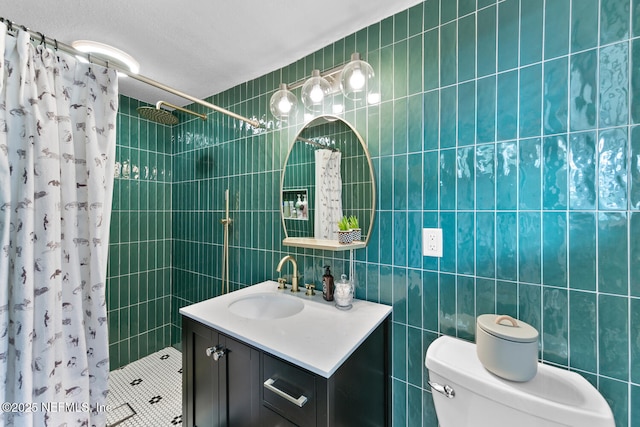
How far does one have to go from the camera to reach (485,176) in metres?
1.07

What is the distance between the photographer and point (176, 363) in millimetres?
2281

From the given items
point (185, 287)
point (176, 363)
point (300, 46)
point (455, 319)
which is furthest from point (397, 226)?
point (176, 363)

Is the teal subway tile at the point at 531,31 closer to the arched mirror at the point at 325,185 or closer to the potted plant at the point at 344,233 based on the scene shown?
the arched mirror at the point at 325,185

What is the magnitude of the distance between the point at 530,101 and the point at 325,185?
98 centimetres

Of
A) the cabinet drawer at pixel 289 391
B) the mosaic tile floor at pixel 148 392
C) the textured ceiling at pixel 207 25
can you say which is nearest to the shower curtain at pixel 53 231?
the textured ceiling at pixel 207 25

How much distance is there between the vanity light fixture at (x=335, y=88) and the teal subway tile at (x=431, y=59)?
9.6 inches

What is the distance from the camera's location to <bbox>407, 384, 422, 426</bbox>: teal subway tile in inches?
47.5

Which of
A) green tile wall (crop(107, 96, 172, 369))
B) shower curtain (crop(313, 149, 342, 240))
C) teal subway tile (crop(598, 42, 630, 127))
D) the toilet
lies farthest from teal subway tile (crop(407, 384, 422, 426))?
green tile wall (crop(107, 96, 172, 369))

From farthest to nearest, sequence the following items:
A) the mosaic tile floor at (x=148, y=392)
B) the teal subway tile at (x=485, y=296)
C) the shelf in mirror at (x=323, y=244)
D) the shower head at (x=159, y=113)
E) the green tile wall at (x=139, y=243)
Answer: the green tile wall at (x=139, y=243) → the shower head at (x=159, y=113) → the mosaic tile floor at (x=148, y=392) → the shelf in mirror at (x=323, y=244) → the teal subway tile at (x=485, y=296)

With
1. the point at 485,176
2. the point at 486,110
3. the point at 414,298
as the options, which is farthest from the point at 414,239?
the point at 486,110

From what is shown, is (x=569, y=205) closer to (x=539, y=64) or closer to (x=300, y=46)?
(x=539, y=64)

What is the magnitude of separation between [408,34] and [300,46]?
630mm

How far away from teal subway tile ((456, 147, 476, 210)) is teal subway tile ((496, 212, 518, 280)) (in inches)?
4.9

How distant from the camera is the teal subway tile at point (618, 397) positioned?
0.86 metres
